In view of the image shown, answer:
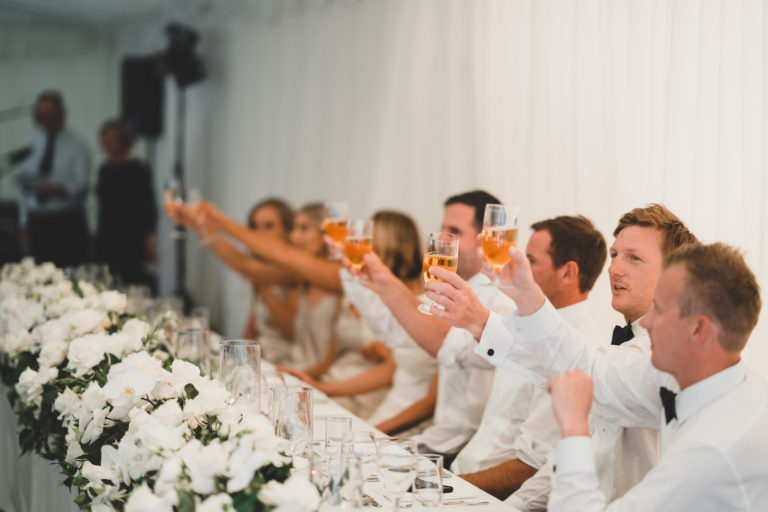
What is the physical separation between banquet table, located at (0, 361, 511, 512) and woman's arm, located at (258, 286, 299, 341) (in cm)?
141

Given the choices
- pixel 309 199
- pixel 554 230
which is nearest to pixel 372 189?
pixel 309 199

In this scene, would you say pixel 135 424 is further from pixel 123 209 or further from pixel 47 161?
pixel 47 161

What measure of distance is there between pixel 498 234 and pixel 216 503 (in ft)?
3.65

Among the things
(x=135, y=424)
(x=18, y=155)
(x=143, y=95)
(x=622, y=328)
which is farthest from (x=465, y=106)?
(x=18, y=155)

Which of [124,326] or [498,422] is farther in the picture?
[498,422]

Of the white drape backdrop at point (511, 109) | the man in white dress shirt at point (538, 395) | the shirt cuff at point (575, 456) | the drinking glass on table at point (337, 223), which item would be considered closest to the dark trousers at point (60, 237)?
the white drape backdrop at point (511, 109)

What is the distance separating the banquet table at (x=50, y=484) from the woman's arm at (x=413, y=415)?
1.37 ft

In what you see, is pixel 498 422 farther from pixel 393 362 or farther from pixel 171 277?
pixel 171 277

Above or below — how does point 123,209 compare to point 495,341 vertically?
above

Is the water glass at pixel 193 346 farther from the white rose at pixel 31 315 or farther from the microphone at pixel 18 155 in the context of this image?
the microphone at pixel 18 155

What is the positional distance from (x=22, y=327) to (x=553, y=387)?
199cm

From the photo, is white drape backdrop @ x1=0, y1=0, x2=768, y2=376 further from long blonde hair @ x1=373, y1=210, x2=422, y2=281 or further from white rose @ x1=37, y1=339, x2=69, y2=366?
white rose @ x1=37, y1=339, x2=69, y2=366

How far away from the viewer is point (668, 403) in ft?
5.28

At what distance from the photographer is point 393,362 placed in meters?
3.71
